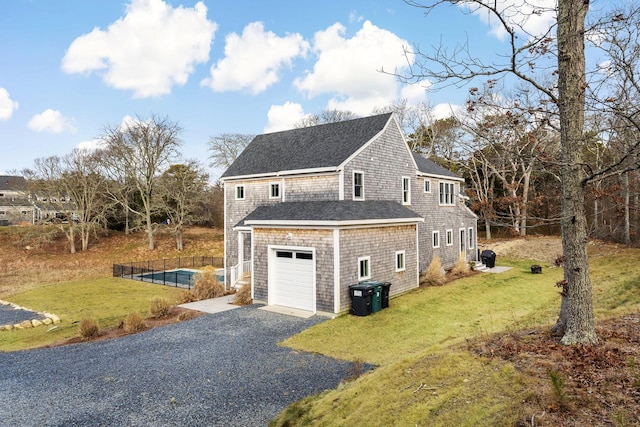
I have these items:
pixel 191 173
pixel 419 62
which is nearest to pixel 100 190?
pixel 191 173

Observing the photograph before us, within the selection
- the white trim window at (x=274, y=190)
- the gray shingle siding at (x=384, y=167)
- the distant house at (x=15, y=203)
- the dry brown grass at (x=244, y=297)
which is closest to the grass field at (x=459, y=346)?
the dry brown grass at (x=244, y=297)

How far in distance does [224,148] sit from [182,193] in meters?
13.1

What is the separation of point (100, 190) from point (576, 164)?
1617 inches

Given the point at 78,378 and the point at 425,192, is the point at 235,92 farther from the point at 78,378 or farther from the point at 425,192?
the point at 78,378

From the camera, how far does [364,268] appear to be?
14.6 m

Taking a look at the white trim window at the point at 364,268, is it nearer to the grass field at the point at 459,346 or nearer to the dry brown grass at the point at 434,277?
the grass field at the point at 459,346

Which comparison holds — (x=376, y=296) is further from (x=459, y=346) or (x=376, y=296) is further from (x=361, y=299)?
(x=459, y=346)

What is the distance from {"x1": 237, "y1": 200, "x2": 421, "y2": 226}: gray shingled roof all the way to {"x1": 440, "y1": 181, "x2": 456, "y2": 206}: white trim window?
21.6 feet

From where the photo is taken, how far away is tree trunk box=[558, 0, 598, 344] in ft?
19.5

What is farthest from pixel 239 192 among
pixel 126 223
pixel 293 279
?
pixel 126 223

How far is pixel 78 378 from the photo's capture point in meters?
8.59

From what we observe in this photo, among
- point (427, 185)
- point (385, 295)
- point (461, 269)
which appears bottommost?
point (461, 269)

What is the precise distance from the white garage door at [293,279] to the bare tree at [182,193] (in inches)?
883

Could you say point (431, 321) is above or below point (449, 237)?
below
